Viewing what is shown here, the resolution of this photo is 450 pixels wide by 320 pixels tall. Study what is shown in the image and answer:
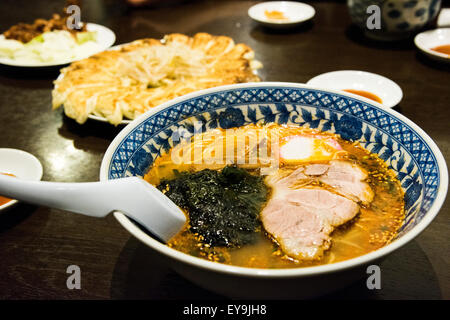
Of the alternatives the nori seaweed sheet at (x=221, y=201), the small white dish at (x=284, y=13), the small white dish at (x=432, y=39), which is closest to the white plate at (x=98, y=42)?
the small white dish at (x=284, y=13)

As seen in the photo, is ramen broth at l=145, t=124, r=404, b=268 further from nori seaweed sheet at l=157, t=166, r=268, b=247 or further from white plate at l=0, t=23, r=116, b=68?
white plate at l=0, t=23, r=116, b=68

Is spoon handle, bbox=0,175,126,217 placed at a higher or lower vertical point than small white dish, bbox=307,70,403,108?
higher

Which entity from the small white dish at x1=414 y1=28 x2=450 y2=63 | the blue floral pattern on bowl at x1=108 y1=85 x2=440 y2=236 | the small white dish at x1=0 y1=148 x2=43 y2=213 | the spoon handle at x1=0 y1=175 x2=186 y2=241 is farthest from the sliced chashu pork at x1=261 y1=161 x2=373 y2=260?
the small white dish at x1=414 y1=28 x2=450 y2=63

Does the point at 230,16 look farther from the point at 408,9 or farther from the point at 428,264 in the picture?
the point at 428,264

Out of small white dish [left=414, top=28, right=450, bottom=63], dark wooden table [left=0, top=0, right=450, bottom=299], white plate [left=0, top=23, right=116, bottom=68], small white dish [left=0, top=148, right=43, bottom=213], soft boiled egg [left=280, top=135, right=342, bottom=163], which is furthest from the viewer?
small white dish [left=414, top=28, right=450, bottom=63]

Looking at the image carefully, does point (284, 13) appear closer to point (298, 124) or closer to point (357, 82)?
point (357, 82)

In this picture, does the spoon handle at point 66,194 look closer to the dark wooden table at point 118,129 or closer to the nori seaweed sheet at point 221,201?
the nori seaweed sheet at point 221,201

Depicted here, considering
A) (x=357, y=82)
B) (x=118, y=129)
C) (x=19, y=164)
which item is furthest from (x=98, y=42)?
(x=357, y=82)
